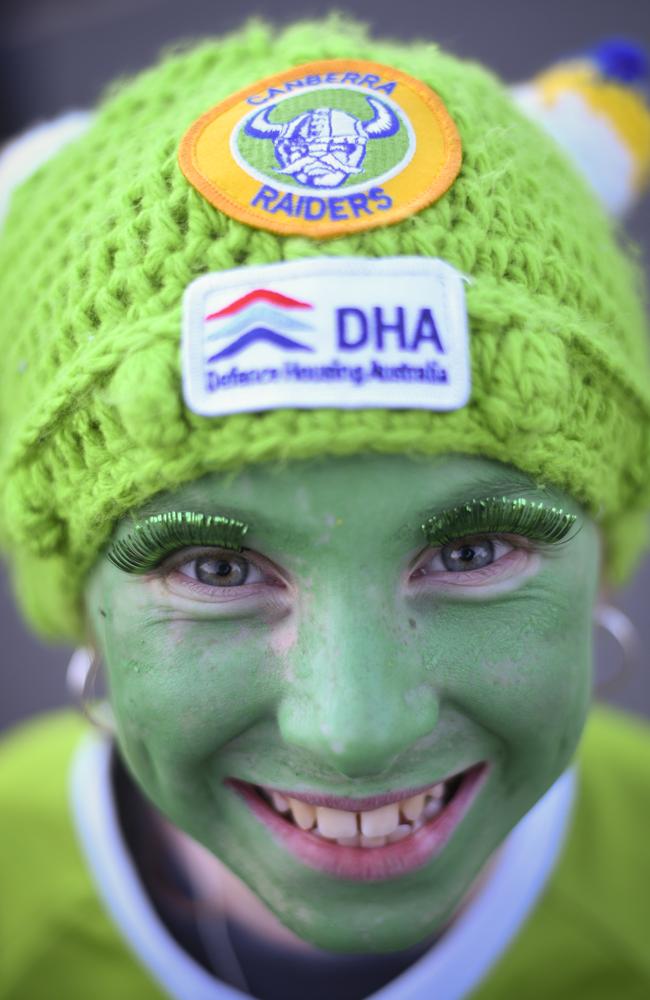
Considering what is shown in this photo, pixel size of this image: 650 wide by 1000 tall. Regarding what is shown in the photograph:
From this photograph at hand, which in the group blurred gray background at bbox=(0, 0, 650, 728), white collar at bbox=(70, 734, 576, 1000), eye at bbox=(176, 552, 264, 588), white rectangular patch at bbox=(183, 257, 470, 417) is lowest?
white collar at bbox=(70, 734, 576, 1000)

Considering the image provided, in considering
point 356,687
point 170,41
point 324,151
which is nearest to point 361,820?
point 356,687

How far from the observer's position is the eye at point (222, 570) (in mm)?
981

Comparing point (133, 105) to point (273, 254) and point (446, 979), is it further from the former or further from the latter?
point (446, 979)

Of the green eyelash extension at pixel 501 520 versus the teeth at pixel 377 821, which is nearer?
the green eyelash extension at pixel 501 520

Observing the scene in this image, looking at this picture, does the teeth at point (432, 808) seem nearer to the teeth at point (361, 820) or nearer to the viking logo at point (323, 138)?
the teeth at point (361, 820)

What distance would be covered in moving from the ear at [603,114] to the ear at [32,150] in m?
0.55

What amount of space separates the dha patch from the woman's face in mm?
228

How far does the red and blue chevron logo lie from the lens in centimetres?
90

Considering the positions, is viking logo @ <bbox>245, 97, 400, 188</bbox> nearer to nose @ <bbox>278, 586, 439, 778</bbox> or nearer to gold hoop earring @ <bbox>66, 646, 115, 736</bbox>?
nose @ <bbox>278, 586, 439, 778</bbox>

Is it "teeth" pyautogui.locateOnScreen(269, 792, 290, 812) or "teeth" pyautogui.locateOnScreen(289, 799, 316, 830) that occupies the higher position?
"teeth" pyautogui.locateOnScreen(269, 792, 290, 812)

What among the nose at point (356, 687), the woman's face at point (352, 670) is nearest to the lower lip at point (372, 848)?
the woman's face at point (352, 670)

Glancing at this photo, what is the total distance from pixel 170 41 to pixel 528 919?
2.67 metres

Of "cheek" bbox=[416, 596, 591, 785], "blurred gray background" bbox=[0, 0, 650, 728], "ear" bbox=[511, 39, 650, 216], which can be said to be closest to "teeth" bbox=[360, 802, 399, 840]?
"cheek" bbox=[416, 596, 591, 785]

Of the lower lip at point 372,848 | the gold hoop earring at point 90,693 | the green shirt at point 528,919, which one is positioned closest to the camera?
the lower lip at point 372,848
